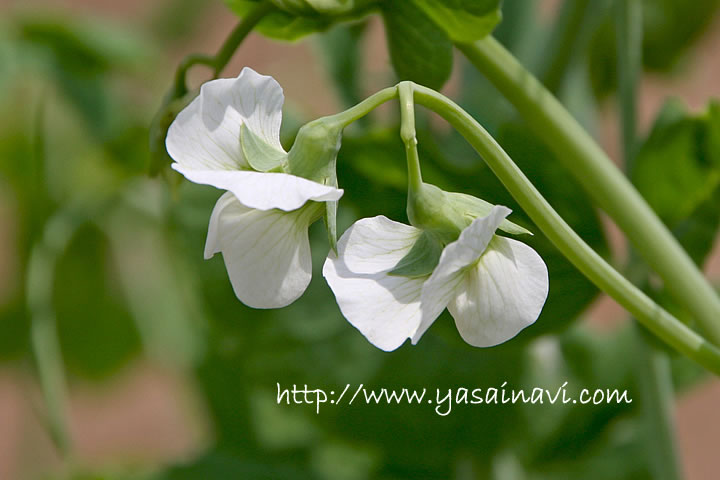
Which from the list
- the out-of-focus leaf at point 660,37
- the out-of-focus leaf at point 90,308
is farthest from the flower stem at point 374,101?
the out-of-focus leaf at point 90,308

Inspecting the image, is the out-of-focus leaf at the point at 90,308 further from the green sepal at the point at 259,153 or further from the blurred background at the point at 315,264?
the green sepal at the point at 259,153

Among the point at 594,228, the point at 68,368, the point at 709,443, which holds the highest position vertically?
the point at 594,228

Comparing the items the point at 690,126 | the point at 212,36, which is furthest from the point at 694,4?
the point at 212,36

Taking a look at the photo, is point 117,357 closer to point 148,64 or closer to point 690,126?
point 148,64

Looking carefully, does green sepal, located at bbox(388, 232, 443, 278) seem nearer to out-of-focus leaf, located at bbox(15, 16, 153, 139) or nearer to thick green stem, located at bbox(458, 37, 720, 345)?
thick green stem, located at bbox(458, 37, 720, 345)

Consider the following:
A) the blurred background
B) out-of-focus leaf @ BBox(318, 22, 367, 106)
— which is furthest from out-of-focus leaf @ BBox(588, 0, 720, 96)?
out-of-focus leaf @ BBox(318, 22, 367, 106)

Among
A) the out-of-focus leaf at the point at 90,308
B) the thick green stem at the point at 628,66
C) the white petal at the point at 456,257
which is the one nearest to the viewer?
the white petal at the point at 456,257

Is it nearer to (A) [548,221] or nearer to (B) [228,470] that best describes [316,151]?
(A) [548,221]
